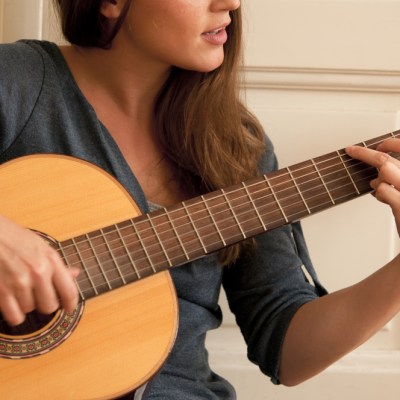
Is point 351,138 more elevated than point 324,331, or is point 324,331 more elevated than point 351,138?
point 351,138

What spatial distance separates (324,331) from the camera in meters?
1.08

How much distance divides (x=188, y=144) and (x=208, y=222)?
21 centimetres

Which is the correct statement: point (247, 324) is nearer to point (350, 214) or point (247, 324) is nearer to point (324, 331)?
point (324, 331)

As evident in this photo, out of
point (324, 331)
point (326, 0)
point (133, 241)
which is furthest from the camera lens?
point (326, 0)

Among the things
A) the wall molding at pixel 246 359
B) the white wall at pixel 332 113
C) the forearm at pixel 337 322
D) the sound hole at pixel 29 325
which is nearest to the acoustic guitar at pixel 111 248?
the sound hole at pixel 29 325

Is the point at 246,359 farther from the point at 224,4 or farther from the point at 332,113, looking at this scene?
the point at 224,4

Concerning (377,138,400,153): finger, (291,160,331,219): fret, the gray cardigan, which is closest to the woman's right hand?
the gray cardigan

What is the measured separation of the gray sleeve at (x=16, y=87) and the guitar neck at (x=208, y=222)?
199 mm

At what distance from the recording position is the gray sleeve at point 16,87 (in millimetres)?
993

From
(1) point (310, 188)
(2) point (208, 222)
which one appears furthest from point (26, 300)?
(1) point (310, 188)

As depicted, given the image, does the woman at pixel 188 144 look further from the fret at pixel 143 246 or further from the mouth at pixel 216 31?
the fret at pixel 143 246

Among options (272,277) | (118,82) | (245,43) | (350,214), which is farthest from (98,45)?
(350,214)

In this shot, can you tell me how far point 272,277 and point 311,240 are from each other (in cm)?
21

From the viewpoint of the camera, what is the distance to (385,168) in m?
0.94
